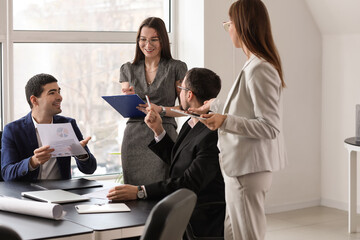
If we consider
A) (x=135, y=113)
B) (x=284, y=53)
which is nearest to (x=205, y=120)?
(x=135, y=113)

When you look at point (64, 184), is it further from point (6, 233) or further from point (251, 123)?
point (6, 233)

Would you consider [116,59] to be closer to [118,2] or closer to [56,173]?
[118,2]

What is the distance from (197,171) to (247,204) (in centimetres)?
30

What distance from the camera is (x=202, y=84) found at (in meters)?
2.96

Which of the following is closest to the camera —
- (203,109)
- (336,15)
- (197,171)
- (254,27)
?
(254,27)

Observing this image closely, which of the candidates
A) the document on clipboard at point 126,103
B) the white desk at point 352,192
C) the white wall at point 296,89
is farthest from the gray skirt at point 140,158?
the white desk at point 352,192

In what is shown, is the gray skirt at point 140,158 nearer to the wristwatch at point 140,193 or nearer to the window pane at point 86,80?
the window pane at point 86,80

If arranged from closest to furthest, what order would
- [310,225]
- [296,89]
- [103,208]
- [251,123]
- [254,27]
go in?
[103,208], [251,123], [254,27], [310,225], [296,89]

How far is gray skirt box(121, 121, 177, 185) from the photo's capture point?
Result: 12.4 ft

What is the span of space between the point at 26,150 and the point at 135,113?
2.28 feet

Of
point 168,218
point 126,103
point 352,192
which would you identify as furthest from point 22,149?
point 352,192

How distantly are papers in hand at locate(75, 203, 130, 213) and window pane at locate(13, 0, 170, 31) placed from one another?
2609 mm

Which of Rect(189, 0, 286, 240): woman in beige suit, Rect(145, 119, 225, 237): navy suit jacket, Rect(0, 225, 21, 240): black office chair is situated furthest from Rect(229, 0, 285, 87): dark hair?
Rect(0, 225, 21, 240): black office chair

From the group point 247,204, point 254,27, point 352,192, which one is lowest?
point 352,192
